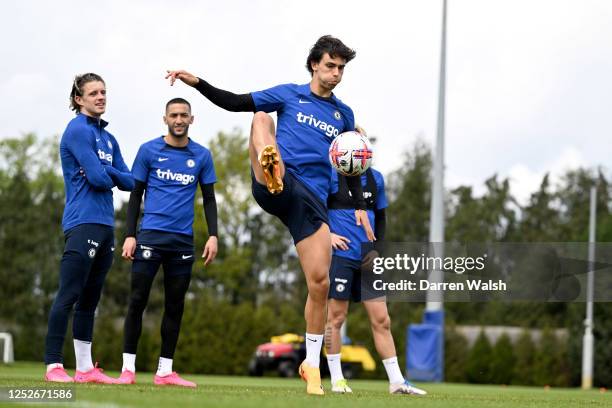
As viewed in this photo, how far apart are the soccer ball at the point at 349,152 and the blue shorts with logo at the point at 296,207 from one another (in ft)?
1.52

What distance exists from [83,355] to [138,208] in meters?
1.25

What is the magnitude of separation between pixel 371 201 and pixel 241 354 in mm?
25126

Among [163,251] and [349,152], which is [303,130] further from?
[163,251]

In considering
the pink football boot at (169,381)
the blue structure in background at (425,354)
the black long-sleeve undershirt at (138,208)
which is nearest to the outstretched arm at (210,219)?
the black long-sleeve undershirt at (138,208)

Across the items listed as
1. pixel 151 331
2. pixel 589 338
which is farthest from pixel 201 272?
pixel 589 338

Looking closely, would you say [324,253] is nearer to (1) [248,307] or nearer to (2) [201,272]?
(1) [248,307]

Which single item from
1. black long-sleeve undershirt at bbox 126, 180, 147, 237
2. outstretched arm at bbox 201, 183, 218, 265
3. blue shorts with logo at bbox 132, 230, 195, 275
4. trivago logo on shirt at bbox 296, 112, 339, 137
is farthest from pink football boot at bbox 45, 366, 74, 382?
trivago logo on shirt at bbox 296, 112, 339, 137

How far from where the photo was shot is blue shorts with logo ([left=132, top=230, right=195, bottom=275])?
26.7ft

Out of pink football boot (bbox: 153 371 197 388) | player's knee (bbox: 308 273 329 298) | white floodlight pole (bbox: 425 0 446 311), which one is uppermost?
white floodlight pole (bbox: 425 0 446 311)

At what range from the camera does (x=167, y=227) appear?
8.19 metres

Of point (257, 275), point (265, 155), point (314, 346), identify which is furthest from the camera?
point (257, 275)

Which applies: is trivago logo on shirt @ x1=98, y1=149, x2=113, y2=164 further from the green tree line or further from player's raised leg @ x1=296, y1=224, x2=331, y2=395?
the green tree line

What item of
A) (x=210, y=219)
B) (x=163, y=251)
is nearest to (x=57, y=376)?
(x=163, y=251)

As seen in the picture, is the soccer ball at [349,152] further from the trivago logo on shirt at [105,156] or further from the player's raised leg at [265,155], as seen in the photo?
the trivago logo on shirt at [105,156]
